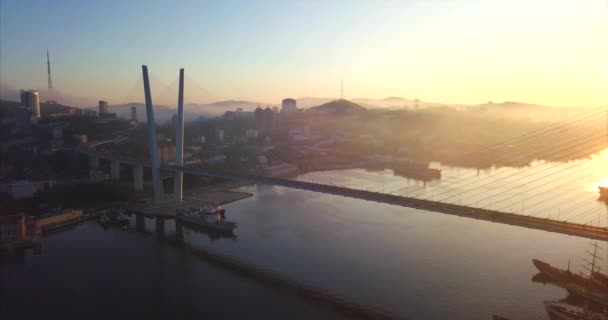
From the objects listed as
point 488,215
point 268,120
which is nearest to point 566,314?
point 488,215

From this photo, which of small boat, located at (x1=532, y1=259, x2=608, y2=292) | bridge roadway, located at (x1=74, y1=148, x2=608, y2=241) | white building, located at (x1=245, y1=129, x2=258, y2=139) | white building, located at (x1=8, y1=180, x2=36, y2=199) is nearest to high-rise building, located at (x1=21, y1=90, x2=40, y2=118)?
white building, located at (x1=245, y1=129, x2=258, y2=139)

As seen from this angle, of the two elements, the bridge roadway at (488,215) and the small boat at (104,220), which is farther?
the small boat at (104,220)

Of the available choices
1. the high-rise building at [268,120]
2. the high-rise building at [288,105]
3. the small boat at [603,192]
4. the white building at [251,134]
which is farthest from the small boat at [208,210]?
the high-rise building at [288,105]

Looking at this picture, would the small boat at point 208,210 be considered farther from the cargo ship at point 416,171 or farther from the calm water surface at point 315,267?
the cargo ship at point 416,171

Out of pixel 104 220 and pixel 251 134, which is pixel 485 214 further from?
pixel 251 134

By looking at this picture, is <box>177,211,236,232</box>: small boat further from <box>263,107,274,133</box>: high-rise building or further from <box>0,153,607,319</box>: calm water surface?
<box>263,107,274,133</box>: high-rise building

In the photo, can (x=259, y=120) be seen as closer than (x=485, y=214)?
No
